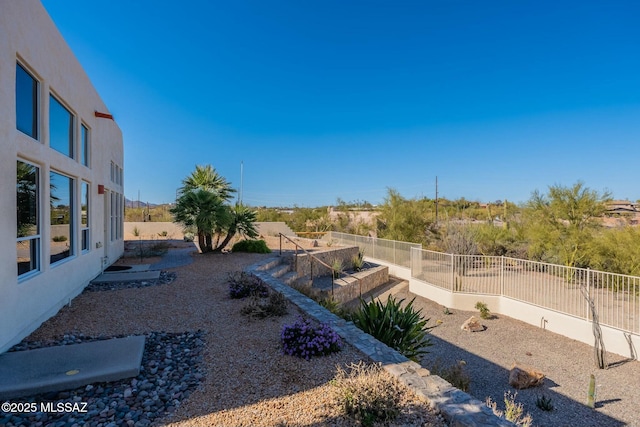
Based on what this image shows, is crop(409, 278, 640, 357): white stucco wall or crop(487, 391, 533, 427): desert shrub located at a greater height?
crop(487, 391, 533, 427): desert shrub

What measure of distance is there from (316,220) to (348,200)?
571 centimetres

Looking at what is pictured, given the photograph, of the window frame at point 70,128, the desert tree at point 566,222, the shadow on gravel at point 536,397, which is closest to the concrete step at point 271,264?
the shadow on gravel at point 536,397

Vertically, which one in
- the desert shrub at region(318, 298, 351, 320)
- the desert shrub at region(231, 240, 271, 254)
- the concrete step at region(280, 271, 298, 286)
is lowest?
the concrete step at region(280, 271, 298, 286)

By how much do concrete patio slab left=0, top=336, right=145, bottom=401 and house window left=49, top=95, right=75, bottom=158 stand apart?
142 inches

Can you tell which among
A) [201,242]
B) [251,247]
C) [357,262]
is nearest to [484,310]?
[357,262]

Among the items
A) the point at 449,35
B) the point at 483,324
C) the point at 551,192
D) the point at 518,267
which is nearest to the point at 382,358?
the point at 483,324

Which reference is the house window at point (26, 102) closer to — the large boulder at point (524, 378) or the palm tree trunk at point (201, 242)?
the palm tree trunk at point (201, 242)

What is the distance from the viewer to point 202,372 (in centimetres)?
329

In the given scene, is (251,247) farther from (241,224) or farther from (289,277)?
(289,277)

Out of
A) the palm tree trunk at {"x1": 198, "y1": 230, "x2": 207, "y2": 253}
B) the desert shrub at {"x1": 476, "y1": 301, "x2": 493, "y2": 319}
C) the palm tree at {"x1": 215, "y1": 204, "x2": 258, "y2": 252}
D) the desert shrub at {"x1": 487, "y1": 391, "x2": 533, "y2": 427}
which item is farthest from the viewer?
the palm tree at {"x1": 215, "y1": 204, "x2": 258, "y2": 252}

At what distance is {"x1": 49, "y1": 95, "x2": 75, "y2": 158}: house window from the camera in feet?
17.5

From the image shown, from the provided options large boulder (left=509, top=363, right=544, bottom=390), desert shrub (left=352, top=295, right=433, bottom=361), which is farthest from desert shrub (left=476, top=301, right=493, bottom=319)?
desert shrub (left=352, top=295, right=433, bottom=361)

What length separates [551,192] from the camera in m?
12.2

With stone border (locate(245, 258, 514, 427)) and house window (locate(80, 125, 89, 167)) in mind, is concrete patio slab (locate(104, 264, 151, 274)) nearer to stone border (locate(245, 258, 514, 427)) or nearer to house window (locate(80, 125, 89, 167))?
house window (locate(80, 125, 89, 167))
